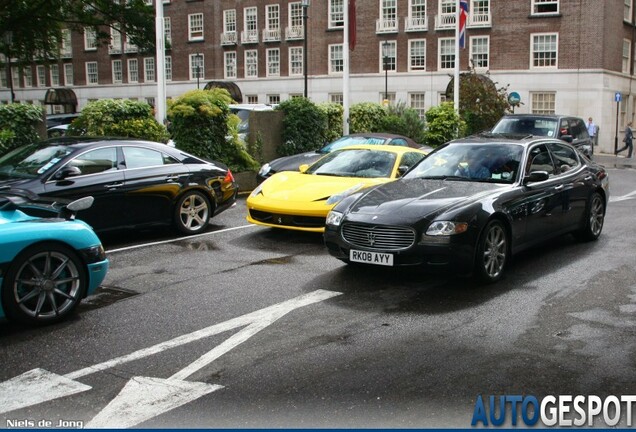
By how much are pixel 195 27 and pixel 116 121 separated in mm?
43164

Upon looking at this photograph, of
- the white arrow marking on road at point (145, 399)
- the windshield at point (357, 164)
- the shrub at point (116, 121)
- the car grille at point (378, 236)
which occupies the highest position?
the shrub at point (116, 121)

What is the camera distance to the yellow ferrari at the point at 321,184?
1061 centimetres

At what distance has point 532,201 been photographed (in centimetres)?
886

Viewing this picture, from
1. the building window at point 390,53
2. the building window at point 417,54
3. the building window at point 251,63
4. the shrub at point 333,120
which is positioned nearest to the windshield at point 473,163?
the shrub at point 333,120

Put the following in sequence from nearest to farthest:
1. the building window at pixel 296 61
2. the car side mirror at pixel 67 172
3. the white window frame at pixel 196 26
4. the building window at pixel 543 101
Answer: the car side mirror at pixel 67 172 → the building window at pixel 543 101 → the building window at pixel 296 61 → the white window frame at pixel 196 26

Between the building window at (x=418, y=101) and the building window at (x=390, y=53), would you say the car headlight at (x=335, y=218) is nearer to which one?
the building window at (x=418, y=101)

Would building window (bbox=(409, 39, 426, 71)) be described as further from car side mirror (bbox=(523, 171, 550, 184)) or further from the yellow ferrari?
car side mirror (bbox=(523, 171, 550, 184))

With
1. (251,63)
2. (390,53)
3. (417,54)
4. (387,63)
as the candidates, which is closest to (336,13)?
(390,53)

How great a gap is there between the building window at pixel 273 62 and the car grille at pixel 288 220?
141 feet

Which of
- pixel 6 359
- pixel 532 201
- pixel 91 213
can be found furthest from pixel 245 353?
pixel 91 213

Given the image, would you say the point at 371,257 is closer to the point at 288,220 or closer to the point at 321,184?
the point at 288,220

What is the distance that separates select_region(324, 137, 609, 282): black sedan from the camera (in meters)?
7.69

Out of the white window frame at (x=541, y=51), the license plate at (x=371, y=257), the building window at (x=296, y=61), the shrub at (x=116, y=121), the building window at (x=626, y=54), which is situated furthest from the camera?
the building window at (x=296, y=61)

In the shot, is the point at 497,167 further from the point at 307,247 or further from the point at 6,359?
the point at 6,359
